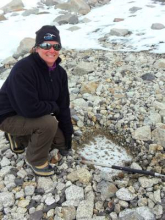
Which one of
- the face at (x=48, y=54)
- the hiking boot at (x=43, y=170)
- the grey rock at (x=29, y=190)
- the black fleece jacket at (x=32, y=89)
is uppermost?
the face at (x=48, y=54)

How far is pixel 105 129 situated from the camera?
15.6ft

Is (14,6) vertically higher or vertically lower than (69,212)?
higher

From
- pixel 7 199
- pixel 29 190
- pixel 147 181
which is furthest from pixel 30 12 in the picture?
pixel 147 181

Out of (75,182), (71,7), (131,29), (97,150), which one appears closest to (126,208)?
(75,182)

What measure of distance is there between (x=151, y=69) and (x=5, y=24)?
6.22 m

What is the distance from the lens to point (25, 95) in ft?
10.4

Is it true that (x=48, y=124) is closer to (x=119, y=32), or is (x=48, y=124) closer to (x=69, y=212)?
(x=69, y=212)

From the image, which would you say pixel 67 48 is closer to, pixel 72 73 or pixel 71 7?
pixel 72 73

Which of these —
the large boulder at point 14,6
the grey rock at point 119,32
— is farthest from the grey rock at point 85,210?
the large boulder at point 14,6

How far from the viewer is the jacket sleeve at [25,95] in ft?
10.3

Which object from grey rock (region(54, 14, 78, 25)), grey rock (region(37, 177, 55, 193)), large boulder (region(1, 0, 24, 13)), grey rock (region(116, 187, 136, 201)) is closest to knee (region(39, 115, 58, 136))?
grey rock (region(37, 177, 55, 193))

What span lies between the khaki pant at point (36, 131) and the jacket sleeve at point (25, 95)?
0.40ft

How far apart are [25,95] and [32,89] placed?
11 centimetres

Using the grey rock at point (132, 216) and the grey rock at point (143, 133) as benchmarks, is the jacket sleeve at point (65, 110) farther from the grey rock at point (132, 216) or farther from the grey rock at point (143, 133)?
the grey rock at point (132, 216)
